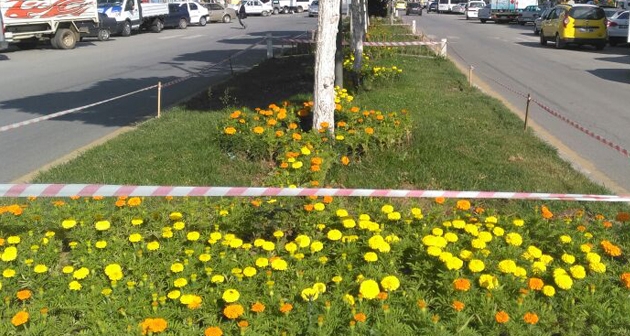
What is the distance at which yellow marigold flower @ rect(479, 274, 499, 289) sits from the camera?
313 cm

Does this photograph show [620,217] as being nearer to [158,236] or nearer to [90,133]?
[158,236]

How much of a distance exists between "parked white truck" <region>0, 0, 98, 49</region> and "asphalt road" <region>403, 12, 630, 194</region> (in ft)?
47.0

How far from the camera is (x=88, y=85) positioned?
45.8 ft

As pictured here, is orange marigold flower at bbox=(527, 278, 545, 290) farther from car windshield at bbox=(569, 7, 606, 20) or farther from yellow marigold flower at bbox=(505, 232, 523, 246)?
car windshield at bbox=(569, 7, 606, 20)

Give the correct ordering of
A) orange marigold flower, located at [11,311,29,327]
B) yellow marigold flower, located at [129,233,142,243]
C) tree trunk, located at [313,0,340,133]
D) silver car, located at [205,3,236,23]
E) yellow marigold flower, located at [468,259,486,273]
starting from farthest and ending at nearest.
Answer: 1. silver car, located at [205,3,236,23]
2. tree trunk, located at [313,0,340,133]
3. yellow marigold flower, located at [129,233,142,243]
4. yellow marigold flower, located at [468,259,486,273]
5. orange marigold flower, located at [11,311,29,327]

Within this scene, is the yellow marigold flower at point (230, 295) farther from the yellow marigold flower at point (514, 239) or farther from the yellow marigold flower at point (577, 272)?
the yellow marigold flower at point (577, 272)

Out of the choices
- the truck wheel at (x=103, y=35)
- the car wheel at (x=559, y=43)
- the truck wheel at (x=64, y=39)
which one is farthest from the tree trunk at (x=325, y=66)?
the truck wheel at (x=103, y=35)

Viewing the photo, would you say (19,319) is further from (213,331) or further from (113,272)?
(213,331)

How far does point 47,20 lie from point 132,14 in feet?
27.5

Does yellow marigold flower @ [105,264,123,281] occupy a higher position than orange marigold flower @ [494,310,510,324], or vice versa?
yellow marigold flower @ [105,264,123,281]

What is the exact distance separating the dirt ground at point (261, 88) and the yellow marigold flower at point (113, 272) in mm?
6978

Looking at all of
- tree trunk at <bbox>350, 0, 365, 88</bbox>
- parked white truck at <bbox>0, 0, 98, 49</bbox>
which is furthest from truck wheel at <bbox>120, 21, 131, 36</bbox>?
tree trunk at <bbox>350, 0, 365, 88</bbox>

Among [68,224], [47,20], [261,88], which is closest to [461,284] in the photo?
[68,224]

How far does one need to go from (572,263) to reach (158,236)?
97.5 inches
